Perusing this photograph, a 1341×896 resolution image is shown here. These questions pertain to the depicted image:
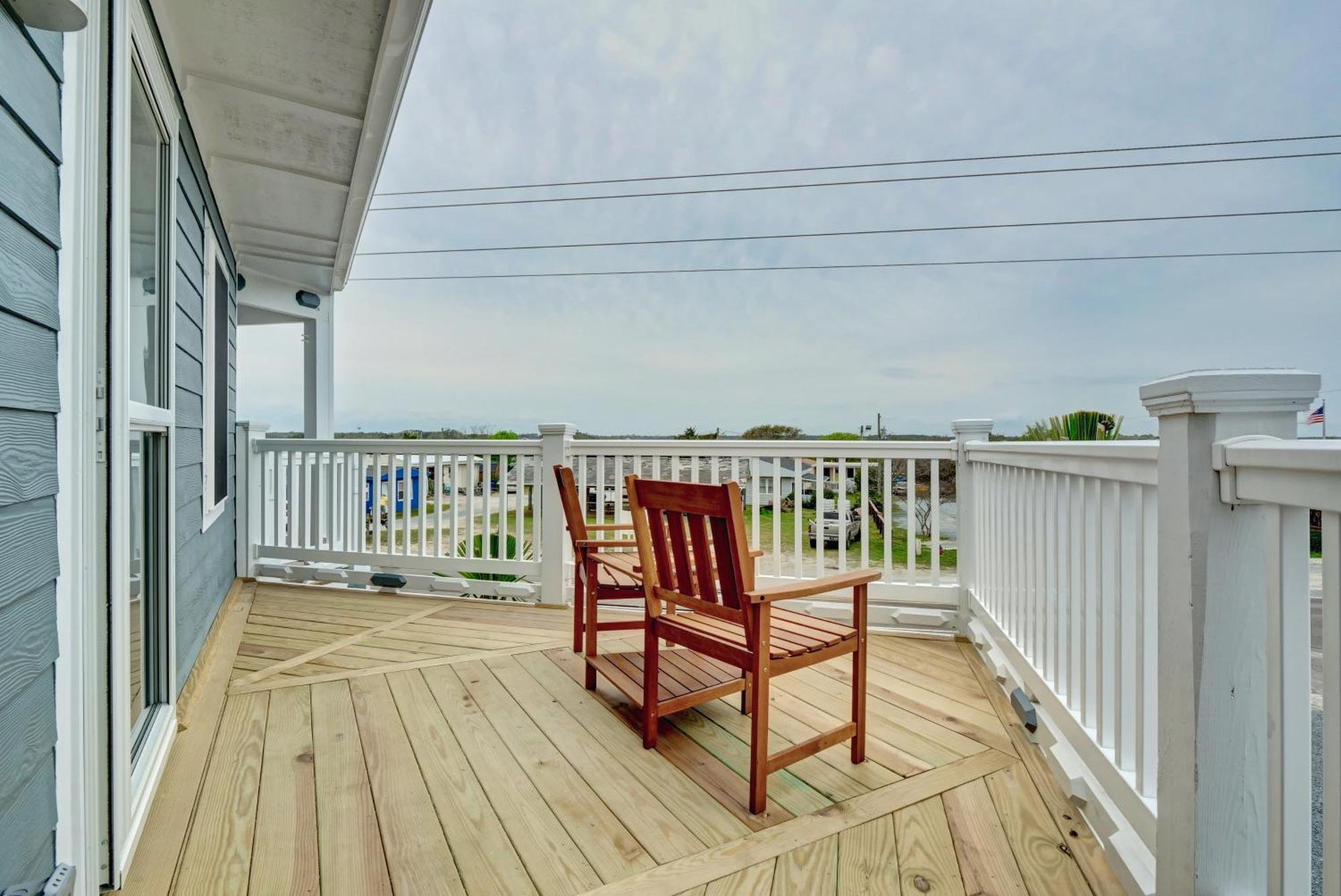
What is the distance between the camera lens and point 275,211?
3717 millimetres

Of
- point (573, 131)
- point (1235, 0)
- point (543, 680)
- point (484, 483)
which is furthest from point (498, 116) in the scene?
point (1235, 0)

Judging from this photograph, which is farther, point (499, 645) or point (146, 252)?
point (499, 645)

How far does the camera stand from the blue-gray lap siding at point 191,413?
7.75 feet

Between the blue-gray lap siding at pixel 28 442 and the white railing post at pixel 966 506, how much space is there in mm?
3175

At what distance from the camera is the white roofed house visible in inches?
38.1

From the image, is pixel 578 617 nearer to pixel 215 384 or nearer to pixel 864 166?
pixel 215 384

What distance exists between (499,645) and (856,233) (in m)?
18.0

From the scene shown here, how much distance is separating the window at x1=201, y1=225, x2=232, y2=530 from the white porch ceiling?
1.42 feet

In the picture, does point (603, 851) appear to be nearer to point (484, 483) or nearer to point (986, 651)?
point (986, 651)

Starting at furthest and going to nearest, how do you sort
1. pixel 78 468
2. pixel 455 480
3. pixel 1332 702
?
1. pixel 455 480
2. pixel 78 468
3. pixel 1332 702

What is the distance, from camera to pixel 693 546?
1.77m

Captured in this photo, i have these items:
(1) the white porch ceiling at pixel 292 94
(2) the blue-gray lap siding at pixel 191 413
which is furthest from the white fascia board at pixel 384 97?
(2) the blue-gray lap siding at pixel 191 413

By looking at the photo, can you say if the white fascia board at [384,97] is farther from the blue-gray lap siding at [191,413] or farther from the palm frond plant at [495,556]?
the palm frond plant at [495,556]

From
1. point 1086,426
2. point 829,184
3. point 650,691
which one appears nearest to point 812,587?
point 650,691
